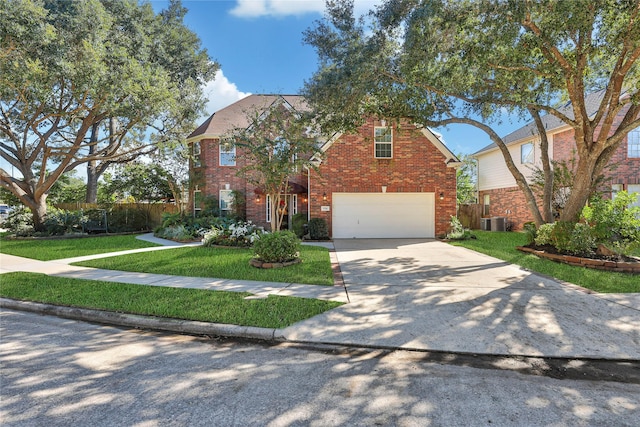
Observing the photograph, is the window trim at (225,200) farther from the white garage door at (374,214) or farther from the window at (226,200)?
the white garage door at (374,214)

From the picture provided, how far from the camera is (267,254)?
8297 millimetres

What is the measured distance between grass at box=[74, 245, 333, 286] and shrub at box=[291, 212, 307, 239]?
12.0 feet

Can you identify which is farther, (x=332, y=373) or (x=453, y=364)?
(x=453, y=364)

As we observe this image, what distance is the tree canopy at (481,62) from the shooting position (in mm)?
7172

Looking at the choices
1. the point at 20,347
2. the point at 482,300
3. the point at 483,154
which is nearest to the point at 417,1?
the point at 482,300

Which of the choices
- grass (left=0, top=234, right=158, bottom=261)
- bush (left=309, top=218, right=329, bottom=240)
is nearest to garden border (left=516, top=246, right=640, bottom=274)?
bush (left=309, top=218, right=329, bottom=240)

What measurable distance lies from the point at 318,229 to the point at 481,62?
28.7ft

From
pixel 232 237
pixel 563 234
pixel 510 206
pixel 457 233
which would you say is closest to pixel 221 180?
pixel 232 237

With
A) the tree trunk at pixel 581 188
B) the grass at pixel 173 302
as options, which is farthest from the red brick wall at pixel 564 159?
the grass at pixel 173 302

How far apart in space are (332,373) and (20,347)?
3788mm

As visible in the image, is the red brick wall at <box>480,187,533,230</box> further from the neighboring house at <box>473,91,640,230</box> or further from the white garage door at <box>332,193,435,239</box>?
the white garage door at <box>332,193,435,239</box>

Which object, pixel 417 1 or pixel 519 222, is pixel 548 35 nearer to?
pixel 417 1

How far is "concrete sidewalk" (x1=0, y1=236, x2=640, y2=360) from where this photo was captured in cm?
403

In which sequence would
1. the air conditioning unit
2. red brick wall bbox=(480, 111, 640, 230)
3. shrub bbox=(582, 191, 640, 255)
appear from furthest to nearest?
the air conditioning unit < red brick wall bbox=(480, 111, 640, 230) < shrub bbox=(582, 191, 640, 255)
